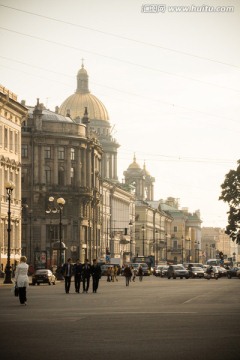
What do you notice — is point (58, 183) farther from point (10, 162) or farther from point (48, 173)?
point (10, 162)

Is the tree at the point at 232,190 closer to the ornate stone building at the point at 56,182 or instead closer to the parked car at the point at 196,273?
the parked car at the point at 196,273

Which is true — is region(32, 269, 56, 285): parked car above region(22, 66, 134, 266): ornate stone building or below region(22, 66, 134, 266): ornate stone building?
below

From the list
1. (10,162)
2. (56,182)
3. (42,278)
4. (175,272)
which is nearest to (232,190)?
(175,272)

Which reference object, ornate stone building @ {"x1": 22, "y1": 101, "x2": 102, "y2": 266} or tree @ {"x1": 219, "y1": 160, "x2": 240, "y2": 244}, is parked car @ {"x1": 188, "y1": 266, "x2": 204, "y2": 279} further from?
ornate stone building @ {"x1": 22, "y1": 101, "x2": 102, "y2": 266}

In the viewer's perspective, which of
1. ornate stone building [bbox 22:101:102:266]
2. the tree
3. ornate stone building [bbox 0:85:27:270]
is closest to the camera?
ornate stone building [bbox 0:85:27:270]

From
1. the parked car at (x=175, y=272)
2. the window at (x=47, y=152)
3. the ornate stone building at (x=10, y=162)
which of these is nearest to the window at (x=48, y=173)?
the window at (x=47, y=152)

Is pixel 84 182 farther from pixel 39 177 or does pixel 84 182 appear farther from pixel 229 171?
pixel 229 171

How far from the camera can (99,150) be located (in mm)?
168625

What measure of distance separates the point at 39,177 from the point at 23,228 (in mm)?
8222

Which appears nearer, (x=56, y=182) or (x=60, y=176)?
(x=56, y=182)

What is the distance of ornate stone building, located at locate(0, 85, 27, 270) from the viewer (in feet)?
306

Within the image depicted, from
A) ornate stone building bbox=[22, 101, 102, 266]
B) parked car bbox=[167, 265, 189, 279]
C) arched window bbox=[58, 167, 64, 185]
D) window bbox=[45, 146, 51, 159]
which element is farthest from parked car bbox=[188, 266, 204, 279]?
arched window bbox=[58, 167, 64, 185]

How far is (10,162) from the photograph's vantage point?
3770 inches

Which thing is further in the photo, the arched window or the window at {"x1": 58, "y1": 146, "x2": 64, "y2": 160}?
the arched window
